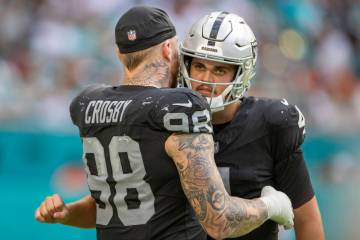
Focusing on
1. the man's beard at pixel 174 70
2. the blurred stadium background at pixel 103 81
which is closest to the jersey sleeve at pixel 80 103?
the man's beard at pixel 174 70

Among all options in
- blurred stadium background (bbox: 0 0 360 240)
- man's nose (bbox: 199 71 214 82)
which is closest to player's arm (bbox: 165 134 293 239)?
man's nose (bbox: 199 71 214 82)

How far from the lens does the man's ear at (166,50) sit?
3.39m

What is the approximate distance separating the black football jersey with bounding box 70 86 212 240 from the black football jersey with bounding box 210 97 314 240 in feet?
1.24

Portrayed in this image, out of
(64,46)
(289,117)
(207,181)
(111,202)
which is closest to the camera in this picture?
(207,181)

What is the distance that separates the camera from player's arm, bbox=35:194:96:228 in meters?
3.64

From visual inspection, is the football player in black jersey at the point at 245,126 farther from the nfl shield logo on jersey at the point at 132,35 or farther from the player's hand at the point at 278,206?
the nfl shield logo on jersey at the point at 132,35

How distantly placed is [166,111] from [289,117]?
712mm

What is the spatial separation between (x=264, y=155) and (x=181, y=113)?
0.64m

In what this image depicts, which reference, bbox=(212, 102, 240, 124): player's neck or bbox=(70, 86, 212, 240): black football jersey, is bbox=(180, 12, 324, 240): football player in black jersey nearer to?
bbox=(212, 102, 240, 124): player's neck

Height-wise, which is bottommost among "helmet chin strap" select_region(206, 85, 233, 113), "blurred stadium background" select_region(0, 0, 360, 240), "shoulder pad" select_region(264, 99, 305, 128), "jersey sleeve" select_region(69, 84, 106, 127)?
"blurred stadium background" select_region(0, 0, 360, 240)

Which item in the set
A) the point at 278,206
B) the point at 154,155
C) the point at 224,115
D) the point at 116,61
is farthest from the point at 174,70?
the point at 116,61

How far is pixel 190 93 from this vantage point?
10.5ft

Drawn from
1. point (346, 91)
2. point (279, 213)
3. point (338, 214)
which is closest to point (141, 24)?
point (279, 213)

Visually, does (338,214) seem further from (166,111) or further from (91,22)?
(166,111)
